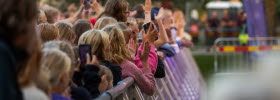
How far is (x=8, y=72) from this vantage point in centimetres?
326

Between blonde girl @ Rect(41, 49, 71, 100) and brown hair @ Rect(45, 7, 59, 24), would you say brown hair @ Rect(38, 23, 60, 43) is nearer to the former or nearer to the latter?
blonde girl @ Rect(41, 49, 71, 100)

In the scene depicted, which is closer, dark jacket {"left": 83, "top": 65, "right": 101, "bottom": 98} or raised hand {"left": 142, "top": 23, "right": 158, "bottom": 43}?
dark jacket {"left": 83, "top": 65, "right": 101, "bottom": 98}

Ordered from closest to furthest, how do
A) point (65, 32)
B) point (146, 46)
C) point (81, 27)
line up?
1. point (65, 32)
2. point (146, 46)
3. point (81, 27)

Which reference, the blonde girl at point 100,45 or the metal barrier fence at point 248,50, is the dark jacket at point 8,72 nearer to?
the blonde girl at point 100,45

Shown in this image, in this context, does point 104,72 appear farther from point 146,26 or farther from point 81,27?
point 146,26

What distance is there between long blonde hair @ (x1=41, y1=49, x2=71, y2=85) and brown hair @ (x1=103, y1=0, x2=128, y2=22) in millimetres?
5104

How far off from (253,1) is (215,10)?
25.7m

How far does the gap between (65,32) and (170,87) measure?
4.18m

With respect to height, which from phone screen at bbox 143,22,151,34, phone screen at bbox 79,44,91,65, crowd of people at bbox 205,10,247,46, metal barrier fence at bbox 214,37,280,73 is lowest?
crowd of people at bbox 205,10,247,46

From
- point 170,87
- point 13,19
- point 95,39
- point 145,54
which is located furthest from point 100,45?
point 170,87

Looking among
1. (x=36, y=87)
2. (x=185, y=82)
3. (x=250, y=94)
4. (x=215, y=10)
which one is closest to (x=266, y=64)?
(x=250, y=94)

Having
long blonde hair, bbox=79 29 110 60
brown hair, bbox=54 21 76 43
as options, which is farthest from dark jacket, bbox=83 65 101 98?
brown hair, bbox=54 21 76 43

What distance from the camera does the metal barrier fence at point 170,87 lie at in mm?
5936

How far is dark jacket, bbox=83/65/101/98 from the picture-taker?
5324 mm
